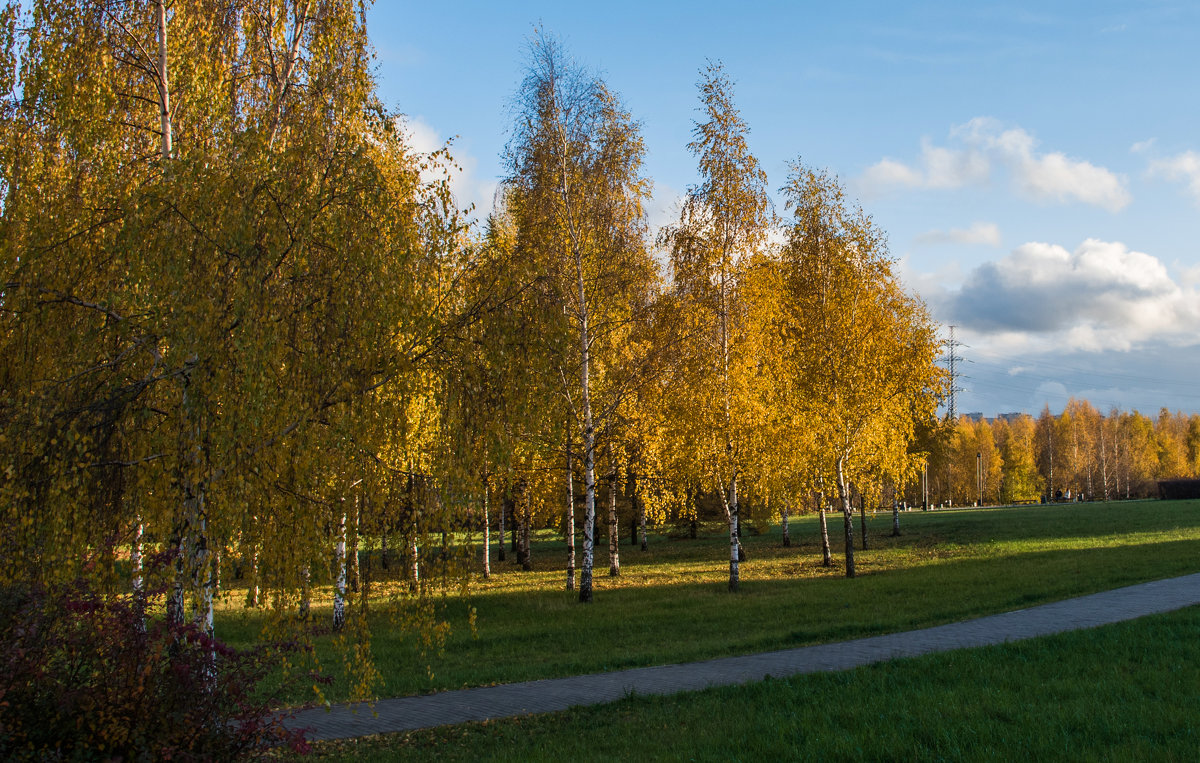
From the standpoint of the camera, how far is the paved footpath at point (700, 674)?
9.14 metres

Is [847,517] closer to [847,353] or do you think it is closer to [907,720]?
[847,353]

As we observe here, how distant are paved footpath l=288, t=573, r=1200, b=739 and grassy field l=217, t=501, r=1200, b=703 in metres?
0.57

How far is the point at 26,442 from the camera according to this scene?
19.8ft

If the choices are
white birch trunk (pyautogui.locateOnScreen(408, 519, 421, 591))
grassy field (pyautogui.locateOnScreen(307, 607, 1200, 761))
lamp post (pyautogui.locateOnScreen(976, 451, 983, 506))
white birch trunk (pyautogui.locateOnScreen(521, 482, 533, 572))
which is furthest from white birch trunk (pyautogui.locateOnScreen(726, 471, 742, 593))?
lamp post (pyautogui.locateOnScreen(976, 451, 983, 506))

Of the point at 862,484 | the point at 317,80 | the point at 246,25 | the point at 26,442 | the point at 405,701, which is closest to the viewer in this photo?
the point at 26,442

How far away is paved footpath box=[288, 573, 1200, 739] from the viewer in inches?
360

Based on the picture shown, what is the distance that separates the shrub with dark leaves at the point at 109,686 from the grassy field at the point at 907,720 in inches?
64.3

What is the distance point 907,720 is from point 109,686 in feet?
23.1

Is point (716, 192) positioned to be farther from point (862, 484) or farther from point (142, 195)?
point (142, 195)

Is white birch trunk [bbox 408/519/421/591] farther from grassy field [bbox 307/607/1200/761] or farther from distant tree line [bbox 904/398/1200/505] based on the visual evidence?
distant tree line [bbox 904/398/1200/505]

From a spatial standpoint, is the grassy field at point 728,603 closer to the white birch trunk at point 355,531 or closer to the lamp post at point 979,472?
the white birch trunk at point 355,531

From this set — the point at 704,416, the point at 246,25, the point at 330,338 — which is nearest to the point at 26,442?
the point at 330,338

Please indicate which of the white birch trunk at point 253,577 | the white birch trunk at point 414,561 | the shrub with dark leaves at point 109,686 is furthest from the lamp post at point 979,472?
the white birch trunk at point 253,577

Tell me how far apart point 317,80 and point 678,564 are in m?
23.8
